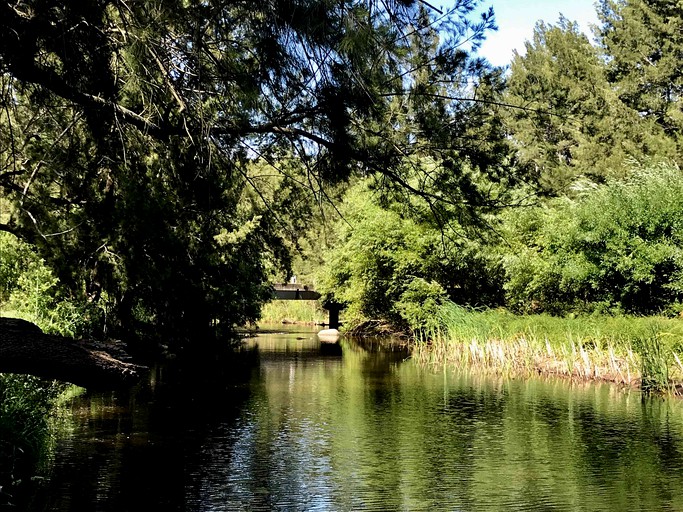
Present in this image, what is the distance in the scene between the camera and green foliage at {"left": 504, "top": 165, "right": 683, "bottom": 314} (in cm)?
1961

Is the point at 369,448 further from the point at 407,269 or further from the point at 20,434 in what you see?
the point at 407,269

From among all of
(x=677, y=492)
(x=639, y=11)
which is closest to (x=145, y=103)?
(x=677, y=492)

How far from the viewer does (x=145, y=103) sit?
5.95 meters

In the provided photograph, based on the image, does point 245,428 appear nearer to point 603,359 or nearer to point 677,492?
point 677,492

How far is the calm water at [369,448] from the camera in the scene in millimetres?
8156

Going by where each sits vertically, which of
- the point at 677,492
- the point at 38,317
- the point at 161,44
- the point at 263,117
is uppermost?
the point at 161,44

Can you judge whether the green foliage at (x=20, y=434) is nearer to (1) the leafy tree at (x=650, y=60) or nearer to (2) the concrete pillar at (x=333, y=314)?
(1) the leafy tree at (x=650, y=60)

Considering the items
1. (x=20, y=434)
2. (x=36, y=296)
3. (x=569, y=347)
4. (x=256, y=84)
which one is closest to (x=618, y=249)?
(x=569, y=347)

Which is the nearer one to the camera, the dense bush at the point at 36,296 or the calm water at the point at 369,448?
the calm water at the point at 369,448

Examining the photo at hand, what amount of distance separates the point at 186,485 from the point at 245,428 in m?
3.30

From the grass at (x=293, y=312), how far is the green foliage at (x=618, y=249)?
23090mm

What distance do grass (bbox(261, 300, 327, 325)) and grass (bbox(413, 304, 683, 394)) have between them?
Result: 2275cm

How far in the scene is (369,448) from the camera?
10508mm

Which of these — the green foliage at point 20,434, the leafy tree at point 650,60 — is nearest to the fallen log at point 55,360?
the green foliage at point 20,434
